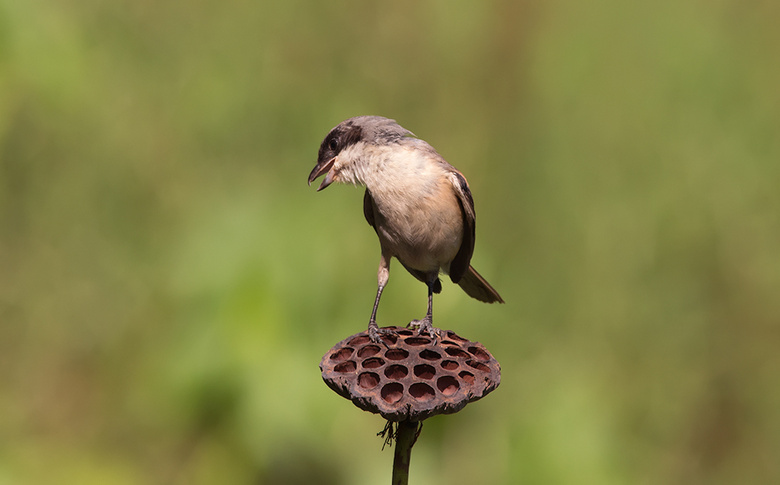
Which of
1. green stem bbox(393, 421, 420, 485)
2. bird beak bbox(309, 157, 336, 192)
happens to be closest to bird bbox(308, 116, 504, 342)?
bird beak bbox(309, 157, 336, 192)

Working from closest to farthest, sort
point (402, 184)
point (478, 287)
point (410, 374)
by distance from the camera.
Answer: point (410, 374) < point (402, 184) < point (478, 287)

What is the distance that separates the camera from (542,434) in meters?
1.02

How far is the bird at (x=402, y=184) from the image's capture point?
2.56 feet

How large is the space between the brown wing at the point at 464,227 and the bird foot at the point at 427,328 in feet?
0.30

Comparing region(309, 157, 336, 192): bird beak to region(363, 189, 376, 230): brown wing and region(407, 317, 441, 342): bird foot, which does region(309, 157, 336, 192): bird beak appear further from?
region(407, 317, 441, 342): bird foot

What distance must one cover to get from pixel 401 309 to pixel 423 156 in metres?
0.33

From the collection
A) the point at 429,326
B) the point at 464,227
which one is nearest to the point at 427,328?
the point at 429,326

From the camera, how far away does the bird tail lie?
91 cm

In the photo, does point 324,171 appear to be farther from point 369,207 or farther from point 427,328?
point 427,328

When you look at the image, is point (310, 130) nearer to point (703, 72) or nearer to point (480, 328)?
point (480, 328)

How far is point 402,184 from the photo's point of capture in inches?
30.6

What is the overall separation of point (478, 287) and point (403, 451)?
13.0 inches

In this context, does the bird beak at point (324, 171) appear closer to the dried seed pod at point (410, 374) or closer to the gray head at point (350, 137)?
the gray head at point (350, 137)

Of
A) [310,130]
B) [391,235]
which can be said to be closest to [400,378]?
[391,235]
